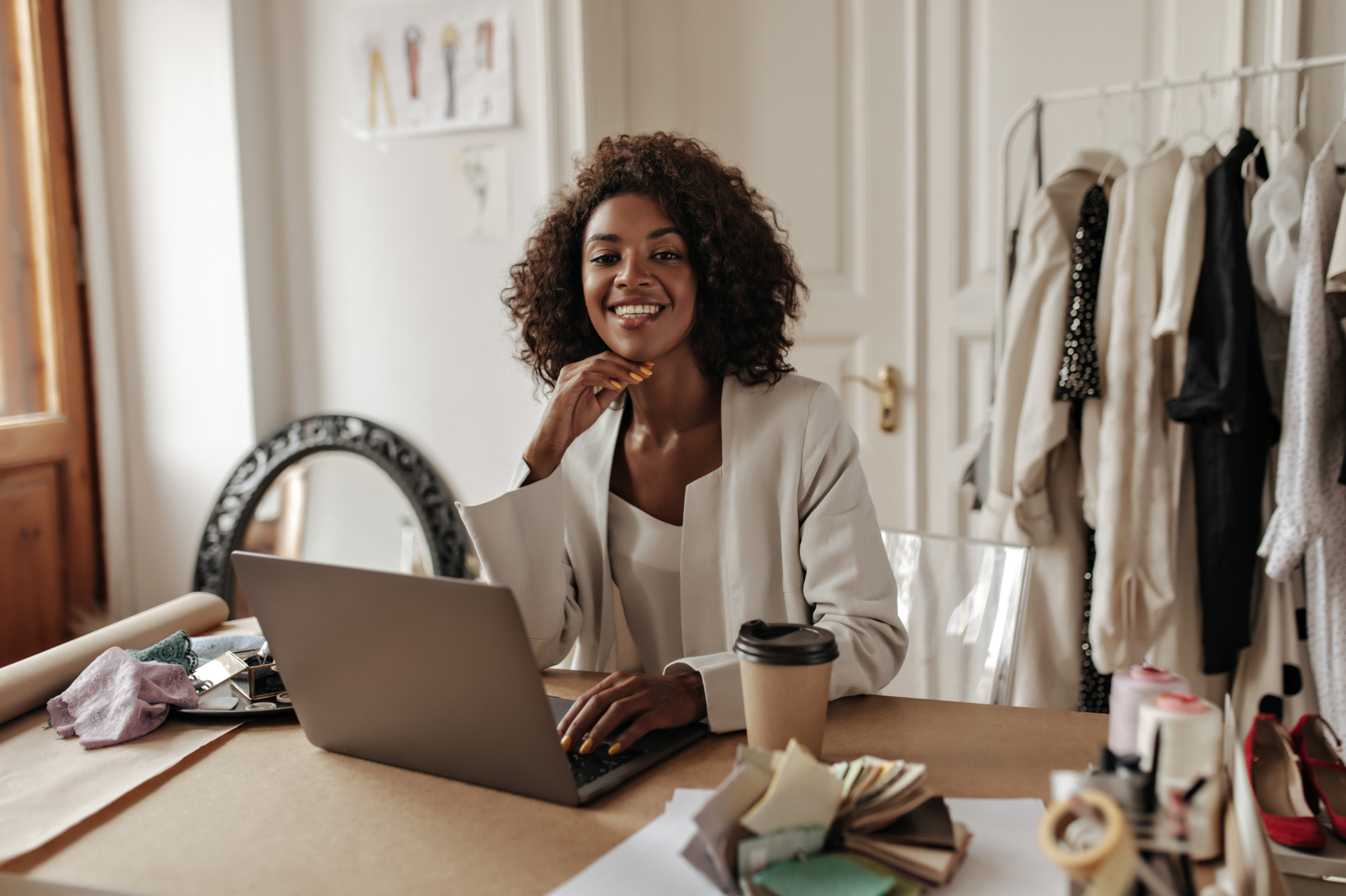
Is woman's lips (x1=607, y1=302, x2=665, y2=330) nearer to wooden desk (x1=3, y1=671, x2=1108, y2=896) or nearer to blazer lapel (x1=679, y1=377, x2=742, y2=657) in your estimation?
blazer lapel (x1=679, y1=377, x2=742, y2=657)

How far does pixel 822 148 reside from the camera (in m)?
2.61

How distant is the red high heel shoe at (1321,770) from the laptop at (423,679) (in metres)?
Answer: 1.00

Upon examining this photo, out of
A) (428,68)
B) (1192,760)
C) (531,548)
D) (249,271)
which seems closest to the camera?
(1192,760)

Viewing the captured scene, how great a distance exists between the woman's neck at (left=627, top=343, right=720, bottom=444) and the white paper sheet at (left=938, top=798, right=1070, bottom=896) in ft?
2.53

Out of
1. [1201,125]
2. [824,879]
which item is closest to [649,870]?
[824,879]

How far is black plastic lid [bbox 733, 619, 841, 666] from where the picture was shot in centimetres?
85

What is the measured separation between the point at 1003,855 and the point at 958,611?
0.66m

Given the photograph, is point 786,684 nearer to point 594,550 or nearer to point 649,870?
point 649,870

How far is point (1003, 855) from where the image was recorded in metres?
0.74

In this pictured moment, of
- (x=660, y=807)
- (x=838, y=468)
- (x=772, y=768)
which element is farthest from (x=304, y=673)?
(x=838, y=468)

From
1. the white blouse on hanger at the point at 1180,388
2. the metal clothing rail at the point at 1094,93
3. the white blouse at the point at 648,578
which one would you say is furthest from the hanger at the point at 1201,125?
the white blouse at the point at 648,578

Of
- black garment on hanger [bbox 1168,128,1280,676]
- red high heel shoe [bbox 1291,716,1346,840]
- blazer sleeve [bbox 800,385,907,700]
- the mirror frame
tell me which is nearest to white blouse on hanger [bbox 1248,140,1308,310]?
black garment on hanger [bbox 1168,128,1280,676]

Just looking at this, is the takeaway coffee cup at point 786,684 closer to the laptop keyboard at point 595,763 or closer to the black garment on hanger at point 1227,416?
the laptop keyboard at point 595,763

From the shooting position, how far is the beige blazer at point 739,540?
1.25 meters
